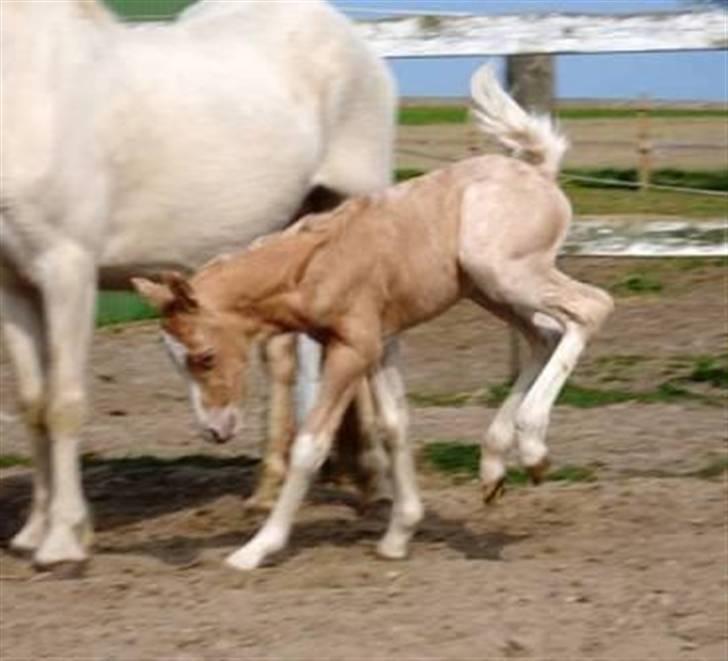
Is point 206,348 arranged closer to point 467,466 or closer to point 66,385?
point 66,385

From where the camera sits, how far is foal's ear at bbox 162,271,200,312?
22.0 ft

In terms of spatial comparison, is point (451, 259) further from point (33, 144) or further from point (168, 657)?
point (168, 657)

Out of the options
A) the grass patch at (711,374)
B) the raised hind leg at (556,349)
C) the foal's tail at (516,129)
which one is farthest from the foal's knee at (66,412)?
the grass patch at (711,374)

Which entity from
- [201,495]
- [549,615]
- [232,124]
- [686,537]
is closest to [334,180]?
[232,124]

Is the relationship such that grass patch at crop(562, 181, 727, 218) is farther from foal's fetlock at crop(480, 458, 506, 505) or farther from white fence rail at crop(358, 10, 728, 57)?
foal's fetlock at crop(480, 458, 506, 505)

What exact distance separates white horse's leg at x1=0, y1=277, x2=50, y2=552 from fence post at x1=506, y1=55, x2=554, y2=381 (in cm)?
277

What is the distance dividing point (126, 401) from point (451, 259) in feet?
12.8

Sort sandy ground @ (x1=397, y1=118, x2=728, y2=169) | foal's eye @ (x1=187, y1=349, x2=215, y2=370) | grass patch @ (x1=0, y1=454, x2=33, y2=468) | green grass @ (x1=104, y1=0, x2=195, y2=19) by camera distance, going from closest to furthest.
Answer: foal's eye @ (x1=187, y1=349, x2=215, y2=370), grass patch @ (x1=0, y1=454, x2=33, y2=468), green grass @ (x1=104, y1=0, x2=195, y2=19), sandy ground @ (x1=397, y1=118, x2=728, y2=169)

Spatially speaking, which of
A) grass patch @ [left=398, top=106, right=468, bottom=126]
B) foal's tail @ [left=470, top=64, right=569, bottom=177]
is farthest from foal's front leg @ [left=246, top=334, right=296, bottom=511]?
grass patch @ [left=398, top=106, right=468, bottom=126]

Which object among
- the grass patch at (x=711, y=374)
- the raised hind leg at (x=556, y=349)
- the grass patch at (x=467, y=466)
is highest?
the raised hind leg at (x=556, y=349)

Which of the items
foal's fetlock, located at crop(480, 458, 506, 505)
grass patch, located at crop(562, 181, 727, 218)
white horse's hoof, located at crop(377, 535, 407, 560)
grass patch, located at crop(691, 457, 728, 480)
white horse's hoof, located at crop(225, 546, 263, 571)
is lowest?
grass patch, located at crop(562, 181, 727, 218)

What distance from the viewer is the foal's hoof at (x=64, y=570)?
274 inches

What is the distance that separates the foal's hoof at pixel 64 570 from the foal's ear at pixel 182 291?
861mm

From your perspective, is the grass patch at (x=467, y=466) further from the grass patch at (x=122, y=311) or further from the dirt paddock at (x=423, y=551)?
the grass patch at (x=122, y=311)
